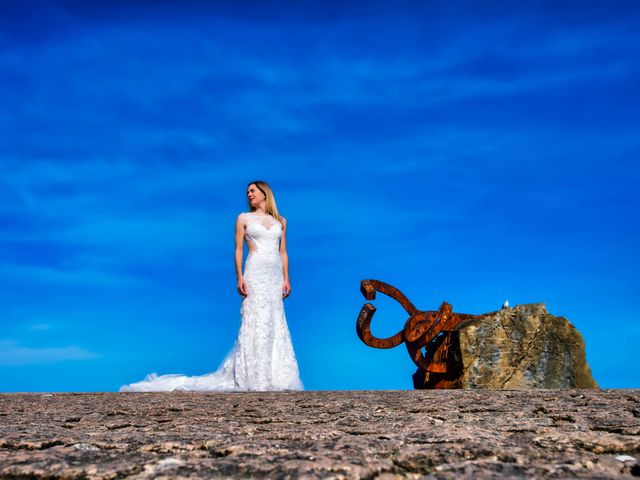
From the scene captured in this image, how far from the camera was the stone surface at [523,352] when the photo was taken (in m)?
8.38

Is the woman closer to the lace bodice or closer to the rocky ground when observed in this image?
Result: the lace bodice

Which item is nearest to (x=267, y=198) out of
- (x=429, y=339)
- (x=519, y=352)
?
(x=429, y=339)

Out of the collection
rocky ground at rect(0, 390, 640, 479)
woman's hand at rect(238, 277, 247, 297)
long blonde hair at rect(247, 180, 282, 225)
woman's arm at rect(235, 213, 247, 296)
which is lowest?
rocky ground at rect(0, 390, 640, 479)

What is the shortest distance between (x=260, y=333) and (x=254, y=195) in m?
1.86

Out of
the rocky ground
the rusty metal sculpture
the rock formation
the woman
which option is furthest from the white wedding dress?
the rocky ground

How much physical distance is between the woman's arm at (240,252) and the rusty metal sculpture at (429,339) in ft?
5.36

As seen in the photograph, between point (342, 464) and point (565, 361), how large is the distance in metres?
7.26

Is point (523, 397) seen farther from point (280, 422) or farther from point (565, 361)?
point (565, 361)

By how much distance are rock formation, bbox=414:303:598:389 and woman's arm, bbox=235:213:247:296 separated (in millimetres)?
2728

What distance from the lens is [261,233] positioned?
8.80 meters

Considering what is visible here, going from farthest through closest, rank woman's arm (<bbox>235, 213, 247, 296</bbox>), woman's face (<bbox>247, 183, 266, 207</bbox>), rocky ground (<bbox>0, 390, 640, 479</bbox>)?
1. woman's face (<bbox>247, 183, 266, 207</bbox>)
2. woman's arm (<bbox>235, 213, 247, 296</bbox>)
3. rocky ground (<bbox>0, 390, 640, 479</bbox>)

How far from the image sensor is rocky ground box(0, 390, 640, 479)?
212 cm

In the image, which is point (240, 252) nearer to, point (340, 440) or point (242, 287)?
point (242, 287)

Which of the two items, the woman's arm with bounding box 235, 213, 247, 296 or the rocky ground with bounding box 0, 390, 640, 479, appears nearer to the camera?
the rocky ground with bounding box 0, 390, 640, 479
